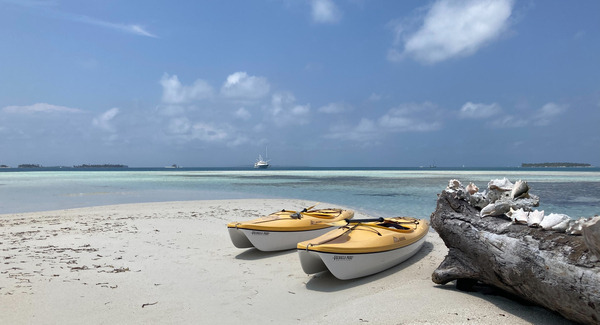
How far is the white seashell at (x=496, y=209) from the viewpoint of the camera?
181 inches

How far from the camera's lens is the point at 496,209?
4.63 metres

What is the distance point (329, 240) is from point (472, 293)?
2.17 meters

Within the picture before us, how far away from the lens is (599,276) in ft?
9.80

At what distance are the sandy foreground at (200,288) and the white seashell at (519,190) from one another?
1.35 meters

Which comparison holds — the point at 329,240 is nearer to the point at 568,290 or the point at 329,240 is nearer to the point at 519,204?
the point at 519,204

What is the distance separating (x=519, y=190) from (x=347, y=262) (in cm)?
262

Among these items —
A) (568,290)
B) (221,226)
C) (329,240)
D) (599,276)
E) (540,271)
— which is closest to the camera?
(599,276)

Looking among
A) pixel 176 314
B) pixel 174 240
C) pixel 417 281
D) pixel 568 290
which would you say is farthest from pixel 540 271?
pixel 174 240

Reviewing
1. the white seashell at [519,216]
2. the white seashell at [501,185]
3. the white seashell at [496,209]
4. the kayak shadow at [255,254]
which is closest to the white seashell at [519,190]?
the white seashell at [501,185]

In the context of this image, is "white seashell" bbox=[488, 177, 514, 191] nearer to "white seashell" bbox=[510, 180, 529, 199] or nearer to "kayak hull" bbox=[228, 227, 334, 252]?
"white seashell" bbox=[510, 180, 529, 199]

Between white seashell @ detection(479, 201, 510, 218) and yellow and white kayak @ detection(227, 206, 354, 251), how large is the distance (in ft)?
14.2

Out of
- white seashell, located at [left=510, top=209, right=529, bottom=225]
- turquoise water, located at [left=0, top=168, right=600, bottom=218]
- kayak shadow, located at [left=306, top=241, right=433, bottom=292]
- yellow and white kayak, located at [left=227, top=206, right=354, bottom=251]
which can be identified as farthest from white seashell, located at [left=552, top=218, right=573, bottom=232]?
turquoise water, located at [left=0, top=168, right=600, bottom=218]

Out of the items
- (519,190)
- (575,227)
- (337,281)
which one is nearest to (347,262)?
(337,281)

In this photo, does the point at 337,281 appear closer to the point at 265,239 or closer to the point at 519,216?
the point at 265,239
